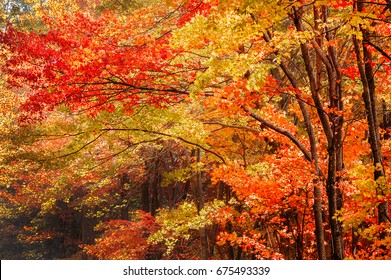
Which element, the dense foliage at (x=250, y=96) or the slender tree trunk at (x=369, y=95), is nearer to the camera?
the dense foliage at (x=250, y=96)

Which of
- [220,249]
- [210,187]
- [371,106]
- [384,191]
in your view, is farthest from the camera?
[210,187]

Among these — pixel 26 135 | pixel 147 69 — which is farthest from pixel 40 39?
pixel 147 69

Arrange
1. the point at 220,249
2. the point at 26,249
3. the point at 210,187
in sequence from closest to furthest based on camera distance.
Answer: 1. the point at 220,249
2. the point at 210,187
3. the point at 26,249

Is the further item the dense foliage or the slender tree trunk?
the slender tree trunk

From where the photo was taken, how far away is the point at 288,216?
1014cm

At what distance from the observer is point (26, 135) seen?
9.62 meters

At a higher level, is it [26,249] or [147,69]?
[147,69]

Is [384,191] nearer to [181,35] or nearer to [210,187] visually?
[181,35]

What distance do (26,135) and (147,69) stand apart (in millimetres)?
3601

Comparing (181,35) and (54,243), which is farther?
(54,243)

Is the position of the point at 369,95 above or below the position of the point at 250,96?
below

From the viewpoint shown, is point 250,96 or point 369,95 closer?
point 369,95

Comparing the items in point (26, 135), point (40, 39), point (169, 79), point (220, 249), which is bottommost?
point (220, 249)

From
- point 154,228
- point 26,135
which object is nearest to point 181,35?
point 26,135
